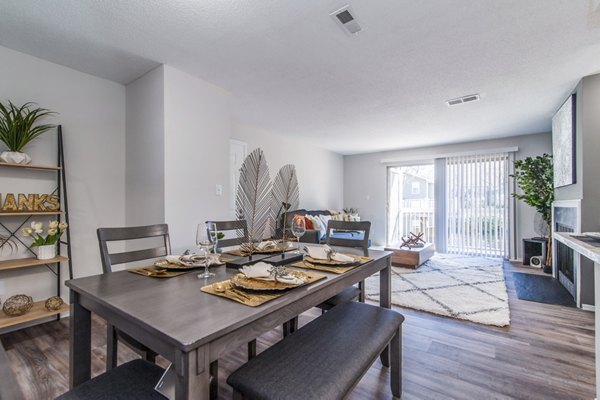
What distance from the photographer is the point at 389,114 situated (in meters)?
3.83

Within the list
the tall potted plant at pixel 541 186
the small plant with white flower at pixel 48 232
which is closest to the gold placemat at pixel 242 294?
the small plant with white flower at pixel 48 232

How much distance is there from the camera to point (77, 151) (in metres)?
2.65

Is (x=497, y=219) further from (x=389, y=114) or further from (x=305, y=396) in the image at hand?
(x=305, y=396)

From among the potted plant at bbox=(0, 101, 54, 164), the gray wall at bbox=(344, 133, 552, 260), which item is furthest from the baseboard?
the potted plant at bbox=(0, 101, 54, 164)

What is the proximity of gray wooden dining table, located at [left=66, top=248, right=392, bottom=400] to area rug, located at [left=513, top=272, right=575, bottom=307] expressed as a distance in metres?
2.85

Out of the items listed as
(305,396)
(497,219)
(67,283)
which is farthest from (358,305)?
(497,219)

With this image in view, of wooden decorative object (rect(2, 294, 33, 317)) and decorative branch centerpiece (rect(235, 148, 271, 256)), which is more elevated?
decorative branch centerpiece (rect(235, 148, 271, 256))

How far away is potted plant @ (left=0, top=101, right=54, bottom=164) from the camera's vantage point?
7.10ft

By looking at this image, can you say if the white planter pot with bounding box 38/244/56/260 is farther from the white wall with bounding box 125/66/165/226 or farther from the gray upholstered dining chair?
the gray upholstered dining chair

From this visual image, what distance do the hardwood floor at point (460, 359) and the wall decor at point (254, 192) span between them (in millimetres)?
1004

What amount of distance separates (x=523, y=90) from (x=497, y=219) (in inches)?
119

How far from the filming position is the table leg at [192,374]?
69 centimetres

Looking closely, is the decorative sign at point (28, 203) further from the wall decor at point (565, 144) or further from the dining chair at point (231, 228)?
the wall decor at point (565, 144)

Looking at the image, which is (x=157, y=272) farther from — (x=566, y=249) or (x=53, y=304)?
(x=566, y=249)
